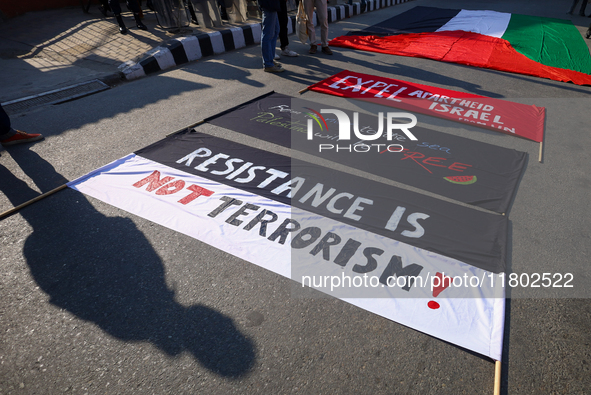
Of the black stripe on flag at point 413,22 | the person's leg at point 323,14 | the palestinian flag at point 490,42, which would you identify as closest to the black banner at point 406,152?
the person's leg at point 323,14

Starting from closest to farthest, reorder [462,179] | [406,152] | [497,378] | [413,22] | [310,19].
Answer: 1. [497,378]
2. [462,179]
3. [406,152]
4. [310,19]
5. [413,22]

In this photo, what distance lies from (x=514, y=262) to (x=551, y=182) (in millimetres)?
1315

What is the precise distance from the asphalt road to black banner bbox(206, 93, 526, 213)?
0.25 metres

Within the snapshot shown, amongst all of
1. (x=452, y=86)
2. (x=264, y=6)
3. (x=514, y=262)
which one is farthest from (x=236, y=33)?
(x=514, y=262)

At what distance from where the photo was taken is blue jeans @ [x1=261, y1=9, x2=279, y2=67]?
521cm

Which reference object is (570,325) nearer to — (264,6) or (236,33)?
(264,6)

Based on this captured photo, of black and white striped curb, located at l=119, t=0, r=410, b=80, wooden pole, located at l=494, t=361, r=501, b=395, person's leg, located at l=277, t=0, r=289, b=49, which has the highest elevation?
person's leg, located at l=277, t=0, r=289, b=49

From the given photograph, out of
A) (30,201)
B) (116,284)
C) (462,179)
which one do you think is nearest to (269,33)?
(462,179)

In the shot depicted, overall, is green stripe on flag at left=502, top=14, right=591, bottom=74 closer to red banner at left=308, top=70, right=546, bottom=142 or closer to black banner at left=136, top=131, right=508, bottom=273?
red banner at left=308, top=70, right=546, bottom=142

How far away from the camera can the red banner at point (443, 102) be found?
398 cm

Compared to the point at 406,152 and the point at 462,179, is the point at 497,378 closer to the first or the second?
the point at 462,179

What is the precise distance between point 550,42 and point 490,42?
4.33 ft

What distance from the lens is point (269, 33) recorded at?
5344mm

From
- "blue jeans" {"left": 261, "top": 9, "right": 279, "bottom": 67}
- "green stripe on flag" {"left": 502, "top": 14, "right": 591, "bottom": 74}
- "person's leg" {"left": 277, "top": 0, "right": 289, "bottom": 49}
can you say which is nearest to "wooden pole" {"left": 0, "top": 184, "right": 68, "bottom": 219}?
"blue jeans" {"left": 261, "top": 9, "right": 279, "bottom": 67}
